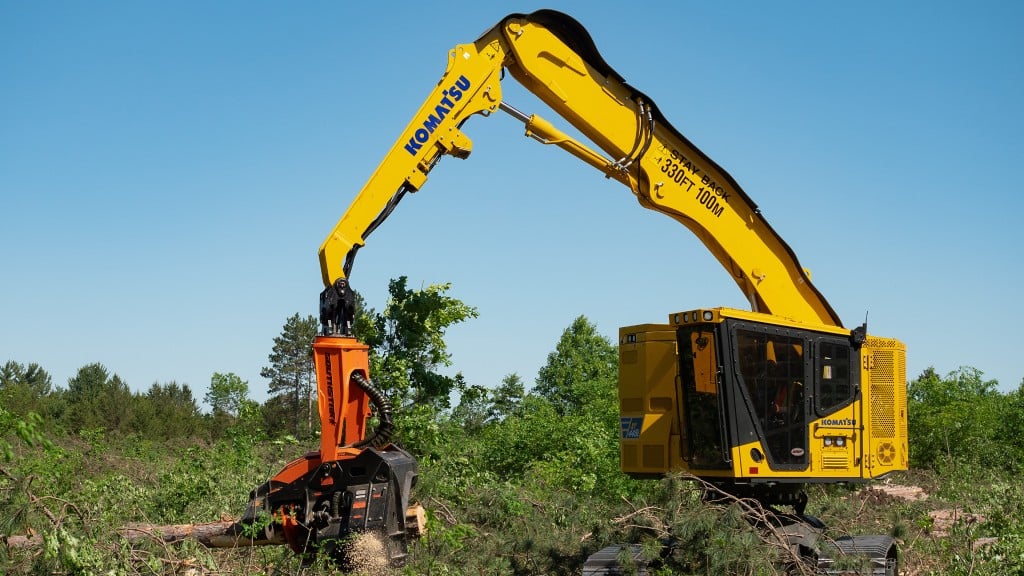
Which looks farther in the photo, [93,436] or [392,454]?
[93,436]

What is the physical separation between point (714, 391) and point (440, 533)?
3.08 meters

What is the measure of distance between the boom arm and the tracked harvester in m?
0.02

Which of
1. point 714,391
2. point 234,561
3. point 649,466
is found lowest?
point 234,561

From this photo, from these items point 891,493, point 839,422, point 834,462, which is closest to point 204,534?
point 834,462

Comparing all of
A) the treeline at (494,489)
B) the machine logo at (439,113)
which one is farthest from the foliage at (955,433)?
the machine logo at (439,113)

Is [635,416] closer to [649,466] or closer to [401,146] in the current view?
[649,466]

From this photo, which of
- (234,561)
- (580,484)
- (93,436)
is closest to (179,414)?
(93,436)

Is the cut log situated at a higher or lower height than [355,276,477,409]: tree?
lower

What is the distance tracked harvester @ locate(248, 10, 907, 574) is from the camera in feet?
29.1

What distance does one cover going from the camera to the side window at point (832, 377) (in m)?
10.2

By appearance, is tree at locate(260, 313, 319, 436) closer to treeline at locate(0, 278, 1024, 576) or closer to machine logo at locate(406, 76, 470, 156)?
treeline at locate(0, 278, 1024, 576)

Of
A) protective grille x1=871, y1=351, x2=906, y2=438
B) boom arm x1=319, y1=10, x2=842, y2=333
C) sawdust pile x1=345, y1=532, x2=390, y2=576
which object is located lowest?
sawdust pile x1=345, y1=532, x2=390, y2=576

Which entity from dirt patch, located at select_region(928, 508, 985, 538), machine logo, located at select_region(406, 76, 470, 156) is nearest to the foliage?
dirt patch, located at select_region(928, 508, 985, 538)

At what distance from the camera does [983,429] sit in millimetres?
26203
